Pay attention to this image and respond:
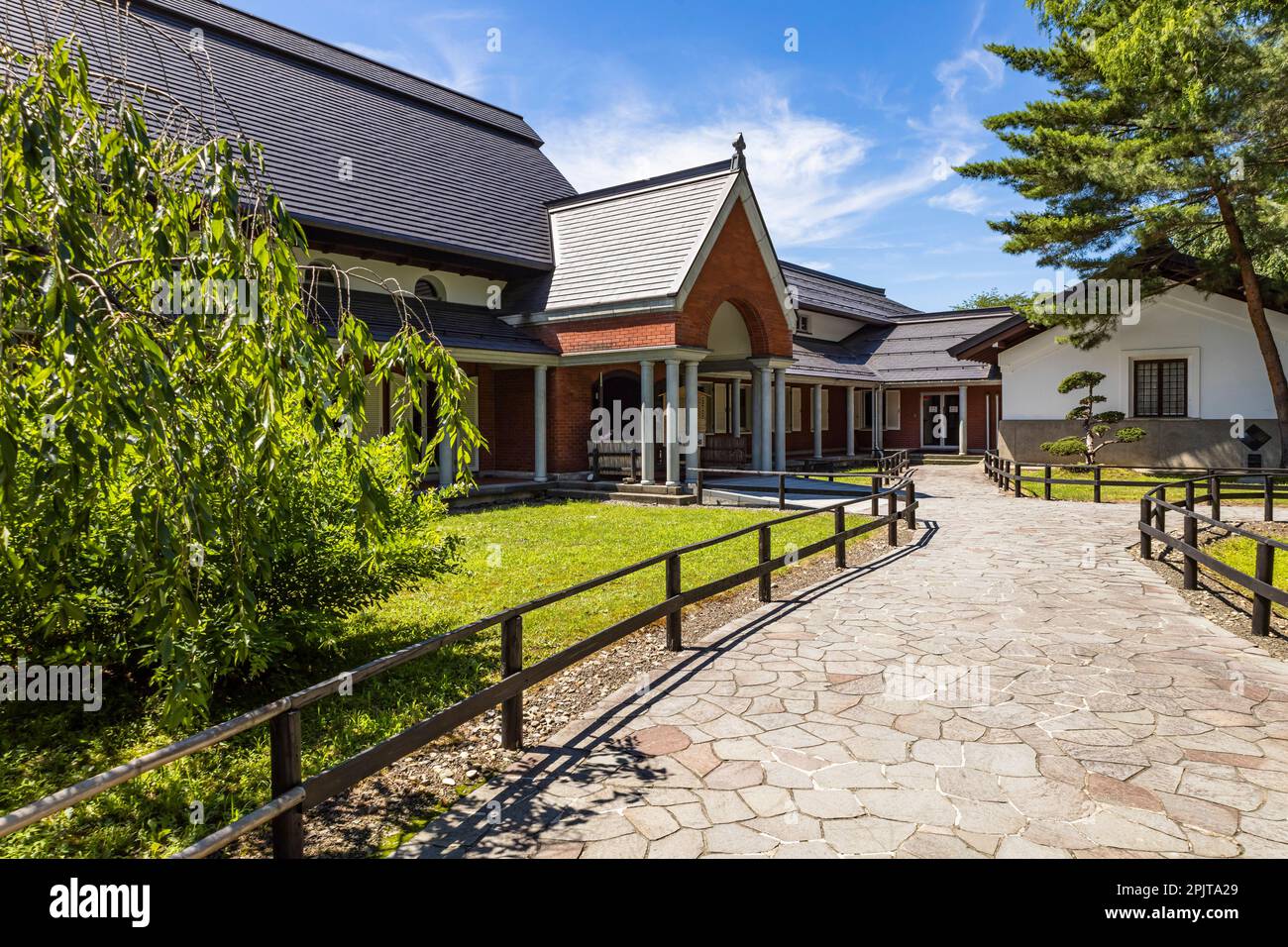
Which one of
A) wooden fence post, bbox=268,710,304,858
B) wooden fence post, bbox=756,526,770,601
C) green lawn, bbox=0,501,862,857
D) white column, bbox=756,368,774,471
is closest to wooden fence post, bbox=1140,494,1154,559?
green lawn, bbox=0,501,862,857

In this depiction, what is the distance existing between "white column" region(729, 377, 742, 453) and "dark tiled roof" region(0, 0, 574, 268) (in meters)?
7.56

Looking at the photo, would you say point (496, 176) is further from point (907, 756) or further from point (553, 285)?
point (907, 756)

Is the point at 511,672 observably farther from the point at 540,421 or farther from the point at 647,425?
the point at 540,421

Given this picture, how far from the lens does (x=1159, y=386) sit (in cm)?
2350

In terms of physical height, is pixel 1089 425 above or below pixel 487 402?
below

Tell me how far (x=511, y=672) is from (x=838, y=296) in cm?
3397

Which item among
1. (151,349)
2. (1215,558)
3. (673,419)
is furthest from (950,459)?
(151,349)

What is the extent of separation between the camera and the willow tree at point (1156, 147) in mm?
15930

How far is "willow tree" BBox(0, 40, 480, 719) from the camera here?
2.67 m

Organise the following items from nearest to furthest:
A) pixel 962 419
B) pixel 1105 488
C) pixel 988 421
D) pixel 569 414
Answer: pixel 569 414 → pixel 1105 488 → pixel 962 419 → pixel 988 421

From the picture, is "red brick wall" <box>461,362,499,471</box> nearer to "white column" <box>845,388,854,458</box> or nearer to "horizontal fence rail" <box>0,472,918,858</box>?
"horizontal fence rail" <box>0,472,918,858</box>

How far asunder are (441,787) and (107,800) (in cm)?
190

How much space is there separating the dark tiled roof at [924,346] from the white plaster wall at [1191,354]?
465 cm
